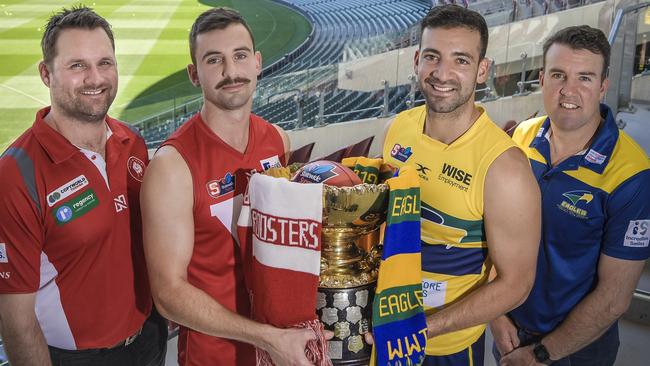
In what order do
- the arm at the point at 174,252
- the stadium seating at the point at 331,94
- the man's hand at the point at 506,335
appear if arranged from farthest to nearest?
the stadium seating at the point at 331,94 → the man's hand at the point at 506,335 → the arm at the point at 174,252

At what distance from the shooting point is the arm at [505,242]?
4.66ft

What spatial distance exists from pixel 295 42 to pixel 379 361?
53.9 ft

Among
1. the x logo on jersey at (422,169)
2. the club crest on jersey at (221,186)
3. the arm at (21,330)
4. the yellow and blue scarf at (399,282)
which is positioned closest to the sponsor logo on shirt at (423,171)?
the x logo on jersey at (422,169)

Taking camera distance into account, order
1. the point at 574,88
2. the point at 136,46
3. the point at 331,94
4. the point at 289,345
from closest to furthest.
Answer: the point at 289,345 → the point at 574,88 → the point at 331,94 → the point at 136,46

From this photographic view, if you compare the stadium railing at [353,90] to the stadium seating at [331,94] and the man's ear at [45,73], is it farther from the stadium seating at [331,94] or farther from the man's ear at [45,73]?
the man's ear at [45,73]

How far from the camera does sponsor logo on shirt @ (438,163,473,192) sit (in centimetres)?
149

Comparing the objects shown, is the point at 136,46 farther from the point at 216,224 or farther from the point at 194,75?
the point at 216,224

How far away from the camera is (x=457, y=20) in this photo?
1504mm

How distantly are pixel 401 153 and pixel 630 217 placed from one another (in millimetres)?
631

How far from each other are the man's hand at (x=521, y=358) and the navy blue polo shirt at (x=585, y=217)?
0.24ft

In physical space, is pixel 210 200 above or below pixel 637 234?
above

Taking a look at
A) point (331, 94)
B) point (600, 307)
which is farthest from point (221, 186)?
point (331, 94)

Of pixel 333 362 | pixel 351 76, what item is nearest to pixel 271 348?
pixel 333 362

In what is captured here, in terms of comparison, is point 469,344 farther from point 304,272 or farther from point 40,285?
point 40,285
